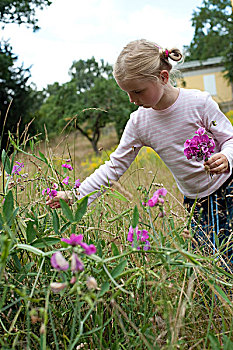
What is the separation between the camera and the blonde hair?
1477 millimetres

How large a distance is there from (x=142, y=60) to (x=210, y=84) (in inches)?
851

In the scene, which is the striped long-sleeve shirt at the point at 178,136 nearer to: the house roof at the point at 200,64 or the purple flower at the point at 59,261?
the purple flower at the point at 59,261

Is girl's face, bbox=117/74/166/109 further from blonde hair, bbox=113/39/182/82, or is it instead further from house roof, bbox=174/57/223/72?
house roof, bbox=174/57/223/72

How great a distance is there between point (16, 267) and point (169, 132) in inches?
39.6

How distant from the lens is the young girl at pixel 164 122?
150 centimetres

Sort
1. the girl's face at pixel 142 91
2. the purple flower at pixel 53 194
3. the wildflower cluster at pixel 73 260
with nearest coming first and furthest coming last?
the wildflower cluster at pixel 73 260
the purple flower at pixel 53 194
the girl's face at pixel 142 91

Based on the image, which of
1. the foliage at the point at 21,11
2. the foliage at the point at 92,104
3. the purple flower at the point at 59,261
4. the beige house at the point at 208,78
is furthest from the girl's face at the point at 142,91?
the beige house at the point at 208,78

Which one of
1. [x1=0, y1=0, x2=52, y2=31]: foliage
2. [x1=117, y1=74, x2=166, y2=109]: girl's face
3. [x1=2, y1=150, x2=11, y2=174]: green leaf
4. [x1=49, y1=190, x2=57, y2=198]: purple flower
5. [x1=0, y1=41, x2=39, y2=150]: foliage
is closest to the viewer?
[x1=2, y1=150, x2=11, y2=174]: green leaf

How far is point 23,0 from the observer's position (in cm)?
723

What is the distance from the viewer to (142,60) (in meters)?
1.51

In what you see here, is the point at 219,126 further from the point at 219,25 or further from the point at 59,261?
the point at 219,25

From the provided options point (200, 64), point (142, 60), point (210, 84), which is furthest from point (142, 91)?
point (200, 64)

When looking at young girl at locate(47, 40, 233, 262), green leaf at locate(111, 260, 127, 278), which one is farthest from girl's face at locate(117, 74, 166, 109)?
green leaf at locate(111, 260, 127, 278)

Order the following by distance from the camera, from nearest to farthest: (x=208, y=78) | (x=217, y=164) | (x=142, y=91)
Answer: (x=217, y=164)
(x=142, y=91)
(x=208, y=78)
